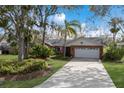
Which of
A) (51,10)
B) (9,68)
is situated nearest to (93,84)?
(9,68)

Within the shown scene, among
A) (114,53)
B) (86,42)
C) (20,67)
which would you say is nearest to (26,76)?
(20,67)

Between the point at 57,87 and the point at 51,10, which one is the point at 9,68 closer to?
the point at 57,87

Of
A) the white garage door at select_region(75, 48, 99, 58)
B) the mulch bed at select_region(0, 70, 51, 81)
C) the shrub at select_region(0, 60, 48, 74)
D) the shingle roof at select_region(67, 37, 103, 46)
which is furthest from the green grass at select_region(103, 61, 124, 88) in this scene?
the shingle roof at select_region(67, 37, 103, 46)

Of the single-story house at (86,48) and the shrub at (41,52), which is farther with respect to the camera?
the single-story house at (86,48)

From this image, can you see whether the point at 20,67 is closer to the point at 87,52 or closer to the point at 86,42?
the point at 87,52

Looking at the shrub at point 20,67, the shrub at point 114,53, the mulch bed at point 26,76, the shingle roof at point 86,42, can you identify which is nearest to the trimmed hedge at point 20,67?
the shrub at point 20,67

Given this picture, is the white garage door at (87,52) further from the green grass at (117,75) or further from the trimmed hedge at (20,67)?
the trimmed hedge at (20,67)

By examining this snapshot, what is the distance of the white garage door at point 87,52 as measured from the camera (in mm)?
31500

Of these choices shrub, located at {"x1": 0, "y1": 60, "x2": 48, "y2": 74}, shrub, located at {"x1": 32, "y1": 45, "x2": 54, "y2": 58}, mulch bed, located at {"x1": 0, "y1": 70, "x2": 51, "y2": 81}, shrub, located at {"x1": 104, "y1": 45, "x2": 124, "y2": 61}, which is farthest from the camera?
shrub, located at {"x1": 104, "y1": 45, "x2": 124, "y2": 61}

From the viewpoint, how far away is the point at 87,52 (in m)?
31.8

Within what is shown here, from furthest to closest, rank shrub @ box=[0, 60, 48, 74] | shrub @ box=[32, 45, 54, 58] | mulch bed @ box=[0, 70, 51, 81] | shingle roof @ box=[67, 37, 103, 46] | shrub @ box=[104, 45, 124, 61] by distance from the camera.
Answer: shingle roof @ box=[67, 37, 103, 46]
shrub @ box=[104, 45, 124, 61]
shrub @ box=[32, 45, 54, 58]
shrub @ box=[0, 60, 48, 74]
mulch bed @ box=[0, 70, 51, 81]

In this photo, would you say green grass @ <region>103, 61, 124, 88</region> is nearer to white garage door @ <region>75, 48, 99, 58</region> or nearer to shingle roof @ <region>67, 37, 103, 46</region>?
white garage door @ <region>75, 48, 99, 58</region>

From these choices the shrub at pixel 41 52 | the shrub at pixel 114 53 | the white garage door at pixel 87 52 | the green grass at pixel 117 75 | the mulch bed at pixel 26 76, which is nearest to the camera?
the green grass at pixel 117 75

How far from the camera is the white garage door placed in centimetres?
3150
